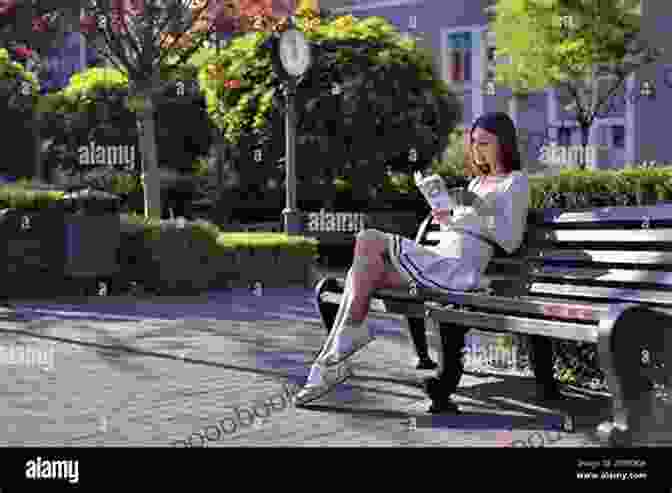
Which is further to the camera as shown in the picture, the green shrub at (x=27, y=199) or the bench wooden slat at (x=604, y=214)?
the green shrub at (x=27, y=199)

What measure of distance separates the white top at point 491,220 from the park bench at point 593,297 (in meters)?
0.19

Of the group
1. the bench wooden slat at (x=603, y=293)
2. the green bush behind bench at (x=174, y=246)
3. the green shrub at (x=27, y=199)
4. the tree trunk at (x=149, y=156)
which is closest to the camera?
the bench wooden slat at (x=603, y=293)

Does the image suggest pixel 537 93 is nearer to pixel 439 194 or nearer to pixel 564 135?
pixel 564 135

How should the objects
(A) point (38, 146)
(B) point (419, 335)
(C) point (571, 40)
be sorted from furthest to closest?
(A) point (38, 146), (C) point (571, 40), (B) point (419, 335)

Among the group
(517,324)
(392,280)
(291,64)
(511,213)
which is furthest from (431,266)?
(291,64)

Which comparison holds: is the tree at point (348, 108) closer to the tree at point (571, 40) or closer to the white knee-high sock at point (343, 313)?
the tree at point (571, 40)

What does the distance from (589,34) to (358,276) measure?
780 inches

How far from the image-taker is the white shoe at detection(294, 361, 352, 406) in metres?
6.07

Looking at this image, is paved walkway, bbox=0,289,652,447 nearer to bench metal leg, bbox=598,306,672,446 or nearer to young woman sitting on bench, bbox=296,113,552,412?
young woman sitting on bench, bbox=296,113,552,412

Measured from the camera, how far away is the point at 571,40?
24.5m

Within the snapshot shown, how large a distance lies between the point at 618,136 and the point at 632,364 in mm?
30135

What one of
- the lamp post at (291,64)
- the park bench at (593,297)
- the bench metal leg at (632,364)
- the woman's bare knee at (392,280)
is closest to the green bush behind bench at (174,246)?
the lamp post at (291,64)

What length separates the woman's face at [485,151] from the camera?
20.9 feet

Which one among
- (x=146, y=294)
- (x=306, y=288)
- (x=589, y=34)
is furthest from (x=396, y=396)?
(x=589, y=34)
